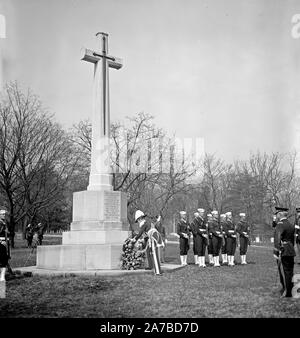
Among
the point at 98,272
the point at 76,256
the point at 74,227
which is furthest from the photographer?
the point at 74,227

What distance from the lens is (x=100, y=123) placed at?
13812 millimetres

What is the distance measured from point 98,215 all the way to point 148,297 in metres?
5.35

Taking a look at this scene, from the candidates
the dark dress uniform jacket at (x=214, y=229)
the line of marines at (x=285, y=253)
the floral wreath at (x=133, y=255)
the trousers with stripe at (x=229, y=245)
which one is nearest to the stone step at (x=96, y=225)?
the floral wreath at (x=133, y=255)

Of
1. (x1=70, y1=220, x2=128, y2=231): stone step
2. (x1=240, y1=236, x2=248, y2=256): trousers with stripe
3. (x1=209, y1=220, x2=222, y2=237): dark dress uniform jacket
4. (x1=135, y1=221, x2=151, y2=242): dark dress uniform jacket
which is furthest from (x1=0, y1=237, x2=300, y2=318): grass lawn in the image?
(x1=240, y1=236, x2=248, y2=256): trousers with stripe

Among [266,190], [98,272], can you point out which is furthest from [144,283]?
[266,190]

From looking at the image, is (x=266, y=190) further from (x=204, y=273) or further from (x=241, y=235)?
(x=204, y=273)

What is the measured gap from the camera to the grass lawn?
6.78 metres

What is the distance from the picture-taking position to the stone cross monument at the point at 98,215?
38.6 ft

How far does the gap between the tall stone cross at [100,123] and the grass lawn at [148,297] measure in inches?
163

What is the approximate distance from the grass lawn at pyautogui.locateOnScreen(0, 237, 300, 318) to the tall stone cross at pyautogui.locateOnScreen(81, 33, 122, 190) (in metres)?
4.15

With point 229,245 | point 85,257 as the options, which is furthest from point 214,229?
point 85,257

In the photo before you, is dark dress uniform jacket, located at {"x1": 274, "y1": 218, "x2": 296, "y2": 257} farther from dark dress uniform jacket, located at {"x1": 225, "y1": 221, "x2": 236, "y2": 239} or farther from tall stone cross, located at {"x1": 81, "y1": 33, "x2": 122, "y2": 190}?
dark dress uniform jacket, located at {"x1": 225, "y1": 221, "x2": 236, "y2": 239}
